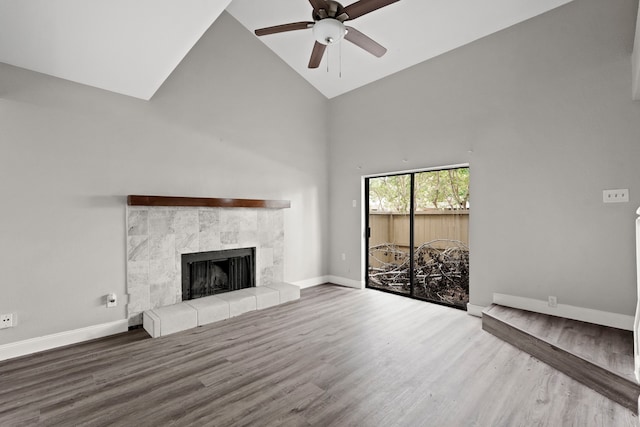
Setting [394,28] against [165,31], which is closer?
[165,31]

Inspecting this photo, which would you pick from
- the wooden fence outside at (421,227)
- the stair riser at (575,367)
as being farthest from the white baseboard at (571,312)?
the wooden fence outside at (421,227)

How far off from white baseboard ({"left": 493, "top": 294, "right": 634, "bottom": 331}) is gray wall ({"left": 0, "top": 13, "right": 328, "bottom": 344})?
3.46 meters

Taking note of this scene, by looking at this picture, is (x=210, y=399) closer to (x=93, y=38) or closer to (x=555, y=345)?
(x=555, y=345)

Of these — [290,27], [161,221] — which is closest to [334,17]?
[290,27]

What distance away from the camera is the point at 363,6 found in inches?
102

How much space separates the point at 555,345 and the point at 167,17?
4.37 meters

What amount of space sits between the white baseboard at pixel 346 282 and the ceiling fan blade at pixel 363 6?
3.91 m

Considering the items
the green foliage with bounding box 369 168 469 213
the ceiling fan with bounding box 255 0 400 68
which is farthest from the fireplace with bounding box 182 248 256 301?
the ceiling fan with bounding box 255 0 400 68

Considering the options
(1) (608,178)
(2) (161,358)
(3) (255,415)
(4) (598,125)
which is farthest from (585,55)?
(2) (161,358)

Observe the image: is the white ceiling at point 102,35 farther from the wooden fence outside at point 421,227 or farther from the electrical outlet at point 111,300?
the wooden fence outside at point 421,227

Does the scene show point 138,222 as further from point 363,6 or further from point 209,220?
point 363,6

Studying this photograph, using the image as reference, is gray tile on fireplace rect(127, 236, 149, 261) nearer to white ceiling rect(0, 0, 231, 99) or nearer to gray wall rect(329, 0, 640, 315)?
white ceiling rect(0, 0, 231, 99)

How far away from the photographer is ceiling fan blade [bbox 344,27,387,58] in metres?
2.96

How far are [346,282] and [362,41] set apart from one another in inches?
149
